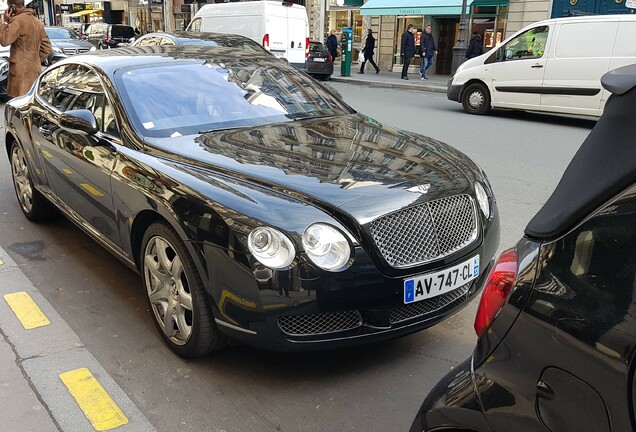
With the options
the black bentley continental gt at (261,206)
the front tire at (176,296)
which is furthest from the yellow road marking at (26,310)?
the front tire at (176,296)

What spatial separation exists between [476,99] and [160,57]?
31.3 feet

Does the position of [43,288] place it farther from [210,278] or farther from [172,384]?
[210,278]

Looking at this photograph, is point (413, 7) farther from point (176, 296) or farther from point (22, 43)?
point (176, 296)

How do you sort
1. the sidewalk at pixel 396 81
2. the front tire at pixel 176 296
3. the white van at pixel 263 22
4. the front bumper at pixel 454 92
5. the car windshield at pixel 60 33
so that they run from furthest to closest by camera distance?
the car windshield at pixel 60 33, the sidewalk at pixel 396 81, the white van at pixel 263 22, the front bumper at pixel 454 92, the front tire at pixel 176 296

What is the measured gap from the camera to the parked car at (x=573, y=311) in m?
1.27

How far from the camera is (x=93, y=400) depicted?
2.89m

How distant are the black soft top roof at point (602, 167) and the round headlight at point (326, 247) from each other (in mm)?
1237

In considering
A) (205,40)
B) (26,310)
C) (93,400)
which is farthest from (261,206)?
(205,40)

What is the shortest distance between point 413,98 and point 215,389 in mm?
13807

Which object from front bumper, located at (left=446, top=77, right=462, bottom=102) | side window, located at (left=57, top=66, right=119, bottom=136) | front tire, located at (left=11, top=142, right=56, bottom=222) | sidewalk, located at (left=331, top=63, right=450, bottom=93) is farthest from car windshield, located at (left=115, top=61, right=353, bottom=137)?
sidewalk, located at (left=331, top=63, right=450, bottom=93)

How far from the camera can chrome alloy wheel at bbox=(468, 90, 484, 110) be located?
12609mm

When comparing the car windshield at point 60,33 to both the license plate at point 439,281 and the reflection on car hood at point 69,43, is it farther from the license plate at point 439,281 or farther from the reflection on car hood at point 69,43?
the license plate at point 439,281

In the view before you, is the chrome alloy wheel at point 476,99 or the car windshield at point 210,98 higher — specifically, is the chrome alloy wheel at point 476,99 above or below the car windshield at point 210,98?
below

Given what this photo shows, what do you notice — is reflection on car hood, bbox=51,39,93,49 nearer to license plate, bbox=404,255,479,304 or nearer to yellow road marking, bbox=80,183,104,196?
yellow road marking, bbox=80,183,104,196
